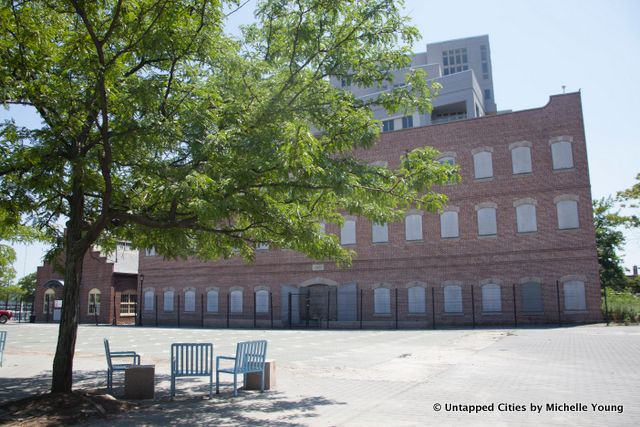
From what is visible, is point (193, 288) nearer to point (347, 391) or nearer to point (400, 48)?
point (347, 391)

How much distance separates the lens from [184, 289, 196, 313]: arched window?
39.3m

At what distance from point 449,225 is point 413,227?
6.89ft

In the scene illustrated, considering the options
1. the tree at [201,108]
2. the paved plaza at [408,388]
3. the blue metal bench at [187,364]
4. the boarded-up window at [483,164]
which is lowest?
the paved plaza at [408,388]

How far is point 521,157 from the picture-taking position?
31.0m

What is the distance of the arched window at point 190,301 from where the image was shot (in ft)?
129

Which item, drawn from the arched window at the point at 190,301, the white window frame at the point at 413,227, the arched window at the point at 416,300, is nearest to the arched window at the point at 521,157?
the white window frame at the point at 413,227

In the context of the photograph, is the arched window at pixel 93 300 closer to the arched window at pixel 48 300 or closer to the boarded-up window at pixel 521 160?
the arched window at pixel 48 300

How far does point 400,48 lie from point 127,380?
6.87 meters

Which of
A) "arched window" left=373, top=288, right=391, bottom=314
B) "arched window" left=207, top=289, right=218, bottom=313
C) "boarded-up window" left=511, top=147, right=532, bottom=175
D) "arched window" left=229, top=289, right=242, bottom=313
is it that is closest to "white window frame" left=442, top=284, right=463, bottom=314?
"arched window" left=373, top=288, right=391, bottom=314

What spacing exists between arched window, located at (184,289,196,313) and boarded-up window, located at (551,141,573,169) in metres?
24.8

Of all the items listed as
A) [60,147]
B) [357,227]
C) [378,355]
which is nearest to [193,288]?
[357,227]

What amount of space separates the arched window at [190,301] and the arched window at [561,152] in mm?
24767

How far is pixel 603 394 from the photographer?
8.81 meters

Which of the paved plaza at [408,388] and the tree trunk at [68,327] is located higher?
the tree trunk at [68,327]
